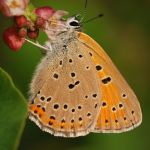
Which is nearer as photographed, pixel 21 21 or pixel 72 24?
pixel 21 21

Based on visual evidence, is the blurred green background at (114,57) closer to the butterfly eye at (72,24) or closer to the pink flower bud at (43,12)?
the butterfly eye at (72,24)

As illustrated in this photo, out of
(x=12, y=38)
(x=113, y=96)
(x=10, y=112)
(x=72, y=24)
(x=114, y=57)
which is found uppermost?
(x=114, y=57)

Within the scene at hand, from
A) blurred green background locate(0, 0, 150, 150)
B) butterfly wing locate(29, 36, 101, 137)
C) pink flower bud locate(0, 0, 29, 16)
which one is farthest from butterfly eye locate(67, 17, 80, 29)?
blurred green background locate(0, 0, 150, 150)

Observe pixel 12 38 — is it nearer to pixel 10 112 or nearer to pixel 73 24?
pixel 10 112

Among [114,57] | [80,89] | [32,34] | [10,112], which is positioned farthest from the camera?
[114,57]

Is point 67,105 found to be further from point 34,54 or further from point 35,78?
point 34,54

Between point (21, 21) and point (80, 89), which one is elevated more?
point (80, 89)

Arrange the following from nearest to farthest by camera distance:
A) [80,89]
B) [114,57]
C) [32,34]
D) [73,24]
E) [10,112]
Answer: [10,112] → [32,34] → [73,24] → [80,89] → [114,57]

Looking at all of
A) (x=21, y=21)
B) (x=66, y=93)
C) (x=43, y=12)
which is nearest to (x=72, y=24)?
(x=66, y=93)
